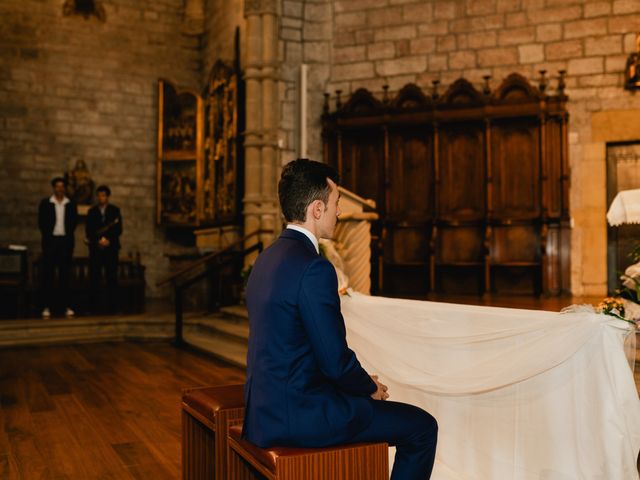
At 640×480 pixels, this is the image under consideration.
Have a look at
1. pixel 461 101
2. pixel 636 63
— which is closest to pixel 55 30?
pixel 461 101

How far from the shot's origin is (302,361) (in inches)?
73.4

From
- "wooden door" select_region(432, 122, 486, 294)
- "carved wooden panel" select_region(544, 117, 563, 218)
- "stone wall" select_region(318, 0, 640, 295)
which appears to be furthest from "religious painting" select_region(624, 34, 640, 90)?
"wooden door" select_region(432, 122, 486, 294)

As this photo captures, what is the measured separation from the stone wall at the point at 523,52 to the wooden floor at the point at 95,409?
14.2 ft

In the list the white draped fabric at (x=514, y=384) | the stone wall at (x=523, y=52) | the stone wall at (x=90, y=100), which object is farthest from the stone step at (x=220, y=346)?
the stone wall at (x=90, y=100)

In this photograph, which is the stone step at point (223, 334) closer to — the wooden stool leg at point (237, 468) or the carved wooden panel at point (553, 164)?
the wooden stool leg at point (237, 468)

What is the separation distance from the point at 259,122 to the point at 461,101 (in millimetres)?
2751

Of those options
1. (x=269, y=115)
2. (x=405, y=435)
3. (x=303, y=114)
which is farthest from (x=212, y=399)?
(x=269, y=115)

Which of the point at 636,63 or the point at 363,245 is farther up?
the point at 636,63

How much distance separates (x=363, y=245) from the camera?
6.17 m

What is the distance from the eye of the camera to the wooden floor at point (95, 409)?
336cm

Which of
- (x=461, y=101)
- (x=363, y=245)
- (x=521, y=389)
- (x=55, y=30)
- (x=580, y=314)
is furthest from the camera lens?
(x=55, y=30)

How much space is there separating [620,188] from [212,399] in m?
7.21

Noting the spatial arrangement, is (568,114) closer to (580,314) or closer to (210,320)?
(210,320)

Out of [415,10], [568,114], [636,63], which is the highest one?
[415,10]
